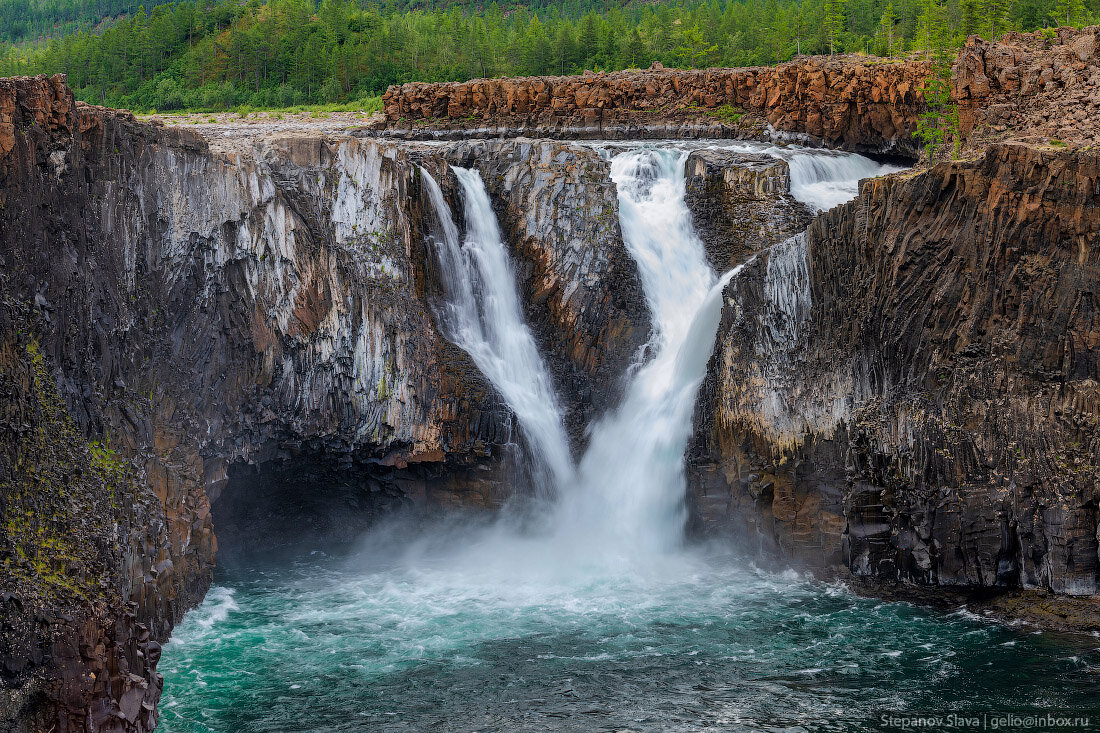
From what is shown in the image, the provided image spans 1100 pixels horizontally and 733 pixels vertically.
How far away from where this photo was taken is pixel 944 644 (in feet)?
74.9

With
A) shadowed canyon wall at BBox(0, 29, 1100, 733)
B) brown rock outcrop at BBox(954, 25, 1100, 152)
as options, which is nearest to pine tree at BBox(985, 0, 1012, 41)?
brown rock outcrop at BBox(954, 25, 1100, 152)

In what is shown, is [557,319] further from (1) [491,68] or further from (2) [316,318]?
(1) [491,68]

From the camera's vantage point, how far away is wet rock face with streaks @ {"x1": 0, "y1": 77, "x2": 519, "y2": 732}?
1838 cm

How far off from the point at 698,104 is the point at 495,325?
25.3 metres

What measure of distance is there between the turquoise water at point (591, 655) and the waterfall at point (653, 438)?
1319mm

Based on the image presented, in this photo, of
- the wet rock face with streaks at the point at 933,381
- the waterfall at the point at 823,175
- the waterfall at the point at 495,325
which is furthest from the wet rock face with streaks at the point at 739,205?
the waterfall at the point at 495,325

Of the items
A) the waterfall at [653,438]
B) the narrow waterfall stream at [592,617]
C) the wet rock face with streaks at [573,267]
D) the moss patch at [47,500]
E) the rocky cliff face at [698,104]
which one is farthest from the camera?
the rocky cliff face at [698,104]

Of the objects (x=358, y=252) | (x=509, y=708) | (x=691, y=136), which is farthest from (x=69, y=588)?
(x=691, y=136)

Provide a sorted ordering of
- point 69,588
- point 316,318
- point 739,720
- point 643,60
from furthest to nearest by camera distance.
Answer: point 643,60 → point 316,318 → point 739,720 → point 69,588

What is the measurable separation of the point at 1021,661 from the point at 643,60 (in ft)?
203

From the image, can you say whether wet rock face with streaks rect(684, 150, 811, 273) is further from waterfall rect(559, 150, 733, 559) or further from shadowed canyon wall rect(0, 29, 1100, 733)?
waterfall rect(559, 150, 733, 559)

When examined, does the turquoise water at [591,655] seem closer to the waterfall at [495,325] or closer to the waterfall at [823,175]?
the waterfall at [495,325]

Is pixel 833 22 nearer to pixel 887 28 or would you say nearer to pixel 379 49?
pixel 887 28

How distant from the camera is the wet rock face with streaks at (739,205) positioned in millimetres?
35188
